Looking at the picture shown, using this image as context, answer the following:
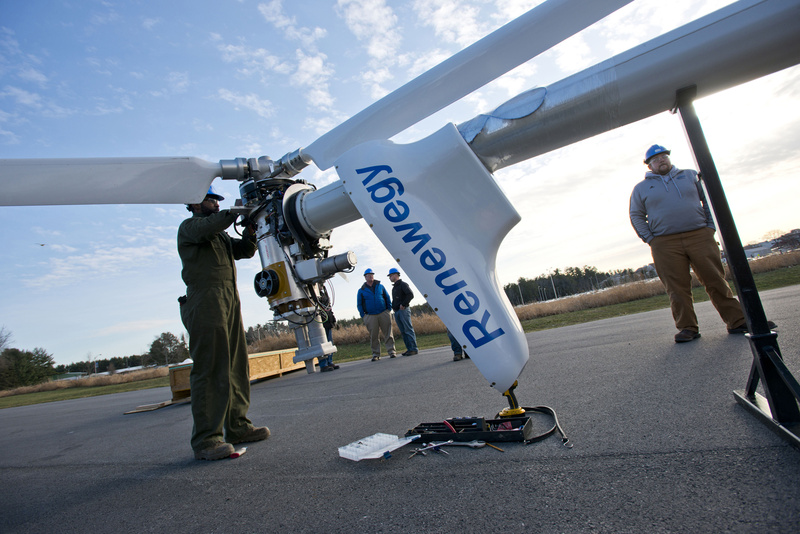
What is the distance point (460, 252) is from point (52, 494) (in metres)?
2.75

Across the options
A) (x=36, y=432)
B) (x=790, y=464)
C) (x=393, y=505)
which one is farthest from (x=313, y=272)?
(x=36, y=432)

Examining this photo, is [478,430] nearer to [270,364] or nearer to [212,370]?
[212,370]

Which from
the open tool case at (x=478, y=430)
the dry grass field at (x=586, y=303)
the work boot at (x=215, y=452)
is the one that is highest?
the work boot at (x=215, y=452)

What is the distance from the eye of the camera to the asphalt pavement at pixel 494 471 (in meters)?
1.21

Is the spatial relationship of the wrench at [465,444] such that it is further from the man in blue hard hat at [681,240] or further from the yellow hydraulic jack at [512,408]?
the man in blue hard hat at [681,240]

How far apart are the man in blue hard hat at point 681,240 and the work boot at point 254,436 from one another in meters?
3.59

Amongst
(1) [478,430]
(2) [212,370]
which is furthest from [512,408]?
(2) [212,370]

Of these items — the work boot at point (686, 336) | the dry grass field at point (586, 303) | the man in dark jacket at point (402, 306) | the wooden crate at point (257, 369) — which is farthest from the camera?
the dry grass field at point (586, 303)

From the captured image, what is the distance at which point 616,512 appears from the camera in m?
1.17

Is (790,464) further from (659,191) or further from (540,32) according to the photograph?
(659,191)

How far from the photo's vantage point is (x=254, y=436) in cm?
296

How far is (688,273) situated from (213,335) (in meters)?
4.22

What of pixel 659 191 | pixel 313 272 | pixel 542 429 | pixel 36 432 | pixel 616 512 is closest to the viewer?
pixel 616 512

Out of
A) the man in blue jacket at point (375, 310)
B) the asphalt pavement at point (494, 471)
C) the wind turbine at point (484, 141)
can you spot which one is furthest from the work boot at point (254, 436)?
the man in blue jacket at point (375, 310)
